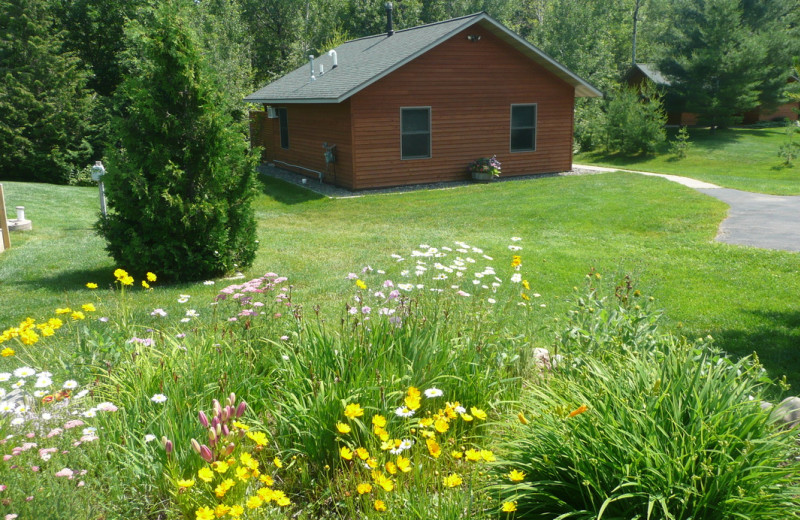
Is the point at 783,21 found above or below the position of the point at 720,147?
above

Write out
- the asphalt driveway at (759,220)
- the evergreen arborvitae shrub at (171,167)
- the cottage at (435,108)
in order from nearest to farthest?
the evergreen arborvitae shrub at (171,167) → the asphalt driveway at (759,220) → the cottage at (435,108)

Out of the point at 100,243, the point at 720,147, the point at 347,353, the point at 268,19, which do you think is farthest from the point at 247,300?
the point at 268,19

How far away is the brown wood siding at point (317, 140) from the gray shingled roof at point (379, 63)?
63 cm

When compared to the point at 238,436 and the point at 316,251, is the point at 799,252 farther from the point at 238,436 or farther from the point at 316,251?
the point at 238,436

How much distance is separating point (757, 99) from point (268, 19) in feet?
89.7

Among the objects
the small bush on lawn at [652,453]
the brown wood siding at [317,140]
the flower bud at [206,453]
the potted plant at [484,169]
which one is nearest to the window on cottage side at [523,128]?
the potted plant at [484,169]

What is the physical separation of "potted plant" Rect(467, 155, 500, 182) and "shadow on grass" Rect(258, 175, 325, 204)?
4821 millimetres

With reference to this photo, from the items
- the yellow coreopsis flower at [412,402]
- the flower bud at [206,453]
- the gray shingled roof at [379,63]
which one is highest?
the gray shingled roof at [379,63]

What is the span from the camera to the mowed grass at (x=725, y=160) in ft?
77.1

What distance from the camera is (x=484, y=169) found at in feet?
64.6

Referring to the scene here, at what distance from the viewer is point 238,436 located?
2775 millimetres

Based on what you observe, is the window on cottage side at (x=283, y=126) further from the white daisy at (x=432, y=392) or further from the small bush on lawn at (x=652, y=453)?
the small bush on lawn at (x=652, y=453)

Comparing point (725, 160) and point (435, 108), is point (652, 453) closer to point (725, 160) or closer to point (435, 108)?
point (435, 108)

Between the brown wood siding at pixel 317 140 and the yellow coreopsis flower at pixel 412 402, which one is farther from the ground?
the brown wood siding at pixel 317 140
